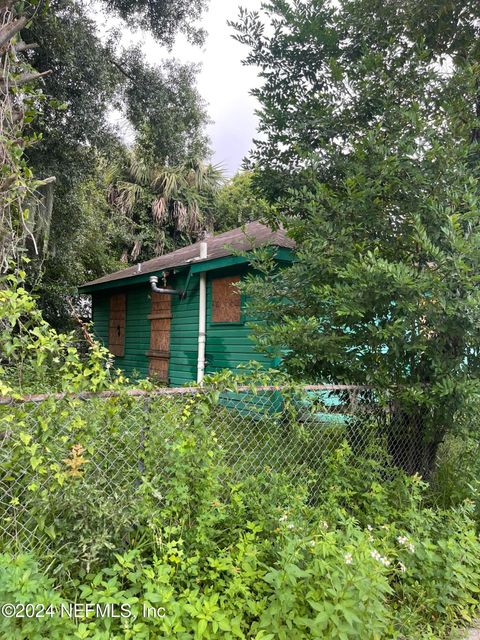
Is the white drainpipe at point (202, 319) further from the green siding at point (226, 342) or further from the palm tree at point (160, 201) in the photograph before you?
the palm tree at point (160, 201)

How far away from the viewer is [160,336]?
9766 millimetres

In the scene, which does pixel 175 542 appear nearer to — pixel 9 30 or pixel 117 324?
pixel 9 30

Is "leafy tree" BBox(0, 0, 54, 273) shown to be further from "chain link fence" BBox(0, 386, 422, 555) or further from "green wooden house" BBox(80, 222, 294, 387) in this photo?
"green wooden house" BBox(80, 222, 294, 387)

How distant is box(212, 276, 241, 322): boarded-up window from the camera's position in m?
7.31

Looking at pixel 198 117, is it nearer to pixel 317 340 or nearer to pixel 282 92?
pixel 282 92

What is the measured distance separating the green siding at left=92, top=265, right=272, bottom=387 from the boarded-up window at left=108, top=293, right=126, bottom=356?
0.22 metres

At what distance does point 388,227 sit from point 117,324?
9641 millimetres

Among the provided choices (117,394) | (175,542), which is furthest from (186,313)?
(175,542)

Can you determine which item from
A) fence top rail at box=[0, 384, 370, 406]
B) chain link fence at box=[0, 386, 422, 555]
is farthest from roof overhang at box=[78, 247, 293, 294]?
chain link fence at box=[0, 386, 422, 555]

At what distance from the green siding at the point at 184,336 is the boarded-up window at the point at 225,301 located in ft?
0.36

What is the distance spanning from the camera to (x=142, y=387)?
2.37 m

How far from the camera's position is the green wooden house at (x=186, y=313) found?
7219 millimetres

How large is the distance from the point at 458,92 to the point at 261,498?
352 centimetres

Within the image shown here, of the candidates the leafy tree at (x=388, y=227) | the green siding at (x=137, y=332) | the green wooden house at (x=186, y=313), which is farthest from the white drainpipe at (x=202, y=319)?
the leafy tree at (x=388, y=227)
